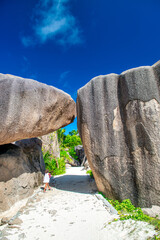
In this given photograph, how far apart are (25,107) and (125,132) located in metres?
3.34

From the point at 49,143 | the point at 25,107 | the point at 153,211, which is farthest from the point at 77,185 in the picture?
the point at 49,143

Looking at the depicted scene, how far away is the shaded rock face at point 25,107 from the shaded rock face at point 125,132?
1.21 m

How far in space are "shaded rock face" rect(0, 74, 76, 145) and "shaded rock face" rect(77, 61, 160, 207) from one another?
1.21 meters

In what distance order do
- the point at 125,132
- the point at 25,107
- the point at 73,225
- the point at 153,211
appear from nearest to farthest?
the point at 73,225 → the point at 153,211 → the point at 25,107 → the point at 125,132

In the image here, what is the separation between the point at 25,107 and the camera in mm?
4586

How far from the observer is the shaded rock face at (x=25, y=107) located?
431 cm

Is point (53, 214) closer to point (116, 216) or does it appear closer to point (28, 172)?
point (116, 216)

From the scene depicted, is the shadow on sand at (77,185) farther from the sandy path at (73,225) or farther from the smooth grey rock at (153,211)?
the smooth grey rock at (153,211)

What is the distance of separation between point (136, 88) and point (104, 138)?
1.96 meters

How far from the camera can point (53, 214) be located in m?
3.87

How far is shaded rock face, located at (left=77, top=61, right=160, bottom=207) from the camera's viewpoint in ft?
14.0

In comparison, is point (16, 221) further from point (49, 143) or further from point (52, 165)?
point (49, 143)

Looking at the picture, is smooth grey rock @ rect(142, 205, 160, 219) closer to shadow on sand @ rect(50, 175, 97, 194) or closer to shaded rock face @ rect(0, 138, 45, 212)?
shadow on sand @ rect(50, 175, 97, 194)

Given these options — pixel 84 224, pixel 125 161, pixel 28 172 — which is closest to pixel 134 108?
pixel 125 161
